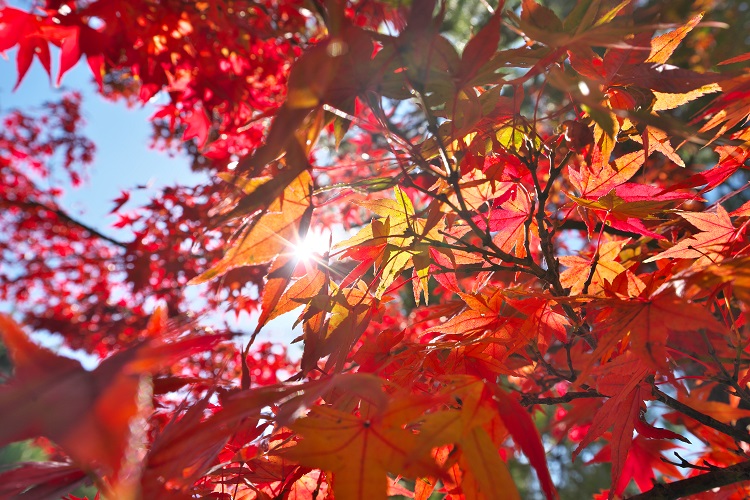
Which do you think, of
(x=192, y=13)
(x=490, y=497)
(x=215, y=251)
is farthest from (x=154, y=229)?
(x=490, y=497)

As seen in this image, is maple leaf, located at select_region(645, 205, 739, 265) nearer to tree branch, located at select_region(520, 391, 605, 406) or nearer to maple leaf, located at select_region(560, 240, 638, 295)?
maple leaf, located at select_region(560, 240, 638, 295)

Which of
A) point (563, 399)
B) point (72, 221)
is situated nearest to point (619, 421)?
point (563, 399)

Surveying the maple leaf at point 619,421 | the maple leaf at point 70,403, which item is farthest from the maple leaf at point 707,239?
the maple leaf at point 70,403

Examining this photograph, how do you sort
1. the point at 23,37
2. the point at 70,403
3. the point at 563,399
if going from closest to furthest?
the point at 70,403
the point at 563,399
the point at 23,37

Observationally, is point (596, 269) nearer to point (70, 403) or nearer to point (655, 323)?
point (655, 323)

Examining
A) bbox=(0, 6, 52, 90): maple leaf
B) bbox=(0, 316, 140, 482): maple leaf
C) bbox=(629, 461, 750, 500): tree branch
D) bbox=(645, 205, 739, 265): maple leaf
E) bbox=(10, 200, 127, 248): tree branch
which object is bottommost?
bbox=(629, 461, 750, 500): tree branch

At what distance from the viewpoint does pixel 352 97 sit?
22.6 inches

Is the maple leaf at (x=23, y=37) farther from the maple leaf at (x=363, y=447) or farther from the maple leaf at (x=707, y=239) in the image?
the maple leaf at (x=707, y=239)

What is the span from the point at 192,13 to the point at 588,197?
1761 millimetres

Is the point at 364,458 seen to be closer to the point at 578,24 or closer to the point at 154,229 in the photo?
the point at 578,24

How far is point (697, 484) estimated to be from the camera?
2.30 feet

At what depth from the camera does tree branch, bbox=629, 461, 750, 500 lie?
68 centimetres

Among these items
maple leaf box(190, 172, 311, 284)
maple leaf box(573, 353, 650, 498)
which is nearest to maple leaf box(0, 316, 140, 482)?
maple leaf box(190, 172, 311, 284)

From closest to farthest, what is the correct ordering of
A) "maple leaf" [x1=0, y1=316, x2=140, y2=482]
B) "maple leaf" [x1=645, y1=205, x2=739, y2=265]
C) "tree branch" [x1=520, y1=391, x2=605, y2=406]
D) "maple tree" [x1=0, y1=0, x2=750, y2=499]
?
"maple leaf" [x1=0, y1=316, x2=140, y2=482], "maple tree" [x1=0, y1=0, x2=750, y2=499], "maple leaf" [x1=645, y1=205, x2=739, y2=265], "tree branch" [x1=520, y1=391, x2=605, y2=406]
